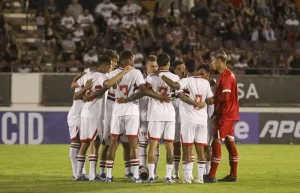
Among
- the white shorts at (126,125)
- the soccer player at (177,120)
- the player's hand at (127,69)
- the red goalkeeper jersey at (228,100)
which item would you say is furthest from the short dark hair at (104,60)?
the red goalkeeper jersey at (228,100)

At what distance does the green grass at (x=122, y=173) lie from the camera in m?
15.5

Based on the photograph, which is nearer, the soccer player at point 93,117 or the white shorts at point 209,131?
the soccer player at point 93,117

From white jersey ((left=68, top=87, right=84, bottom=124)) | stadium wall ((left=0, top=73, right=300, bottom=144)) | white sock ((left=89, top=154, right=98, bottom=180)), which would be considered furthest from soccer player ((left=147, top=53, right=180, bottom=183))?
stadium wall ((left=0, top=73, right=300, bottom=144))

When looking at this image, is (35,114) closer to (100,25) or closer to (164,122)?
(100,25)

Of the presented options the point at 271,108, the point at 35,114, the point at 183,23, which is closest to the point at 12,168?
the point at 35,114

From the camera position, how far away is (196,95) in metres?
16.3

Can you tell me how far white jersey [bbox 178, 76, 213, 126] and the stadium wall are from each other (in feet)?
37.7

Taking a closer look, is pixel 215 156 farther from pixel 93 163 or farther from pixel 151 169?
pixel 93 163

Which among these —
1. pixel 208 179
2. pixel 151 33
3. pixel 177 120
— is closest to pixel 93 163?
pixel 177 120

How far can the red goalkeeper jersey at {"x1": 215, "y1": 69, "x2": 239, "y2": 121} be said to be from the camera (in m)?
16.6

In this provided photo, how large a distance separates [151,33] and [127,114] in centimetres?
1440

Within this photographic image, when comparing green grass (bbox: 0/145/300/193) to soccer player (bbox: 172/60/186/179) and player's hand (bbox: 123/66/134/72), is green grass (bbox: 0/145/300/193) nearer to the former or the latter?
soccer player (bbox: 172/60/186/179)

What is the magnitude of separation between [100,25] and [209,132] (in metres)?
14.3

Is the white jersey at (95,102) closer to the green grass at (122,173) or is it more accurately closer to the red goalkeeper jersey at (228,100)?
the green grass at (122,173)
